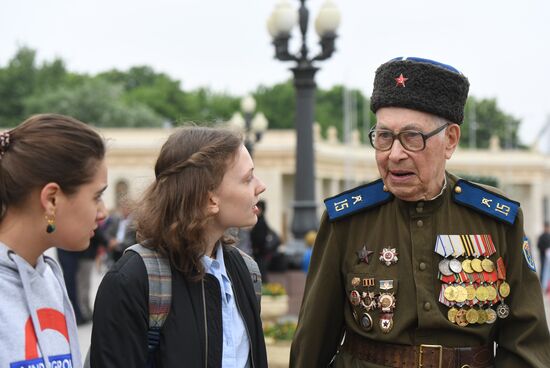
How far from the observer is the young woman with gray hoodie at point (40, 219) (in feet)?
9.03

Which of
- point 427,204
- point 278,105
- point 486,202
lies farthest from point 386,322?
point 278,105

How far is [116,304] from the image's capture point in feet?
9.98

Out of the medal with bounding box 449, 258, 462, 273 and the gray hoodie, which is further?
the medal with bounding box 449, 258, 462, 273

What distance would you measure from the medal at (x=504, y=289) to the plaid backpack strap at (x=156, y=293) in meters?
1.34

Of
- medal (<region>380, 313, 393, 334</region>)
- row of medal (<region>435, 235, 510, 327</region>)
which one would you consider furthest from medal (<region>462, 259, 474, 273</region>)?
medal (<region>380, 313, 393, 334</region>)

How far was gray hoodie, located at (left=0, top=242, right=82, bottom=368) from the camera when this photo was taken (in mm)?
2689

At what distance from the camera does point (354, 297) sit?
3.66 m

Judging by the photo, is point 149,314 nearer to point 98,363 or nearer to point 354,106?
point 98,363

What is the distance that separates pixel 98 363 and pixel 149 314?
0.24m

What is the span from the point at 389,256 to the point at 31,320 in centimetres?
152

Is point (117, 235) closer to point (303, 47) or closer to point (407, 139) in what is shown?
point (303, 47)

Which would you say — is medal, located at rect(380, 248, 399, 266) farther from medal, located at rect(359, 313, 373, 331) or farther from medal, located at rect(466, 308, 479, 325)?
medal, located at rect(466, 308, 479, 325)

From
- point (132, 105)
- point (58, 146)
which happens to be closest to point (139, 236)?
point (58, 146)

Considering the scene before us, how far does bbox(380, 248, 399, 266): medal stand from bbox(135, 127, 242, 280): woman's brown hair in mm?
759
